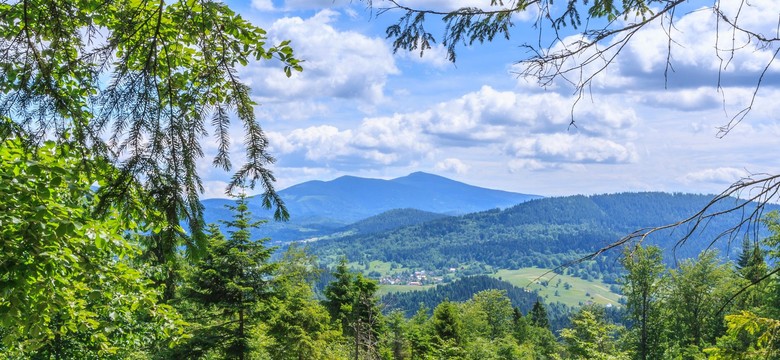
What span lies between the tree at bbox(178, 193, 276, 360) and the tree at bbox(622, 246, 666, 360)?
24.3m

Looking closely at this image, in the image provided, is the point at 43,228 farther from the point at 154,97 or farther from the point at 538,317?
the point at 538,317

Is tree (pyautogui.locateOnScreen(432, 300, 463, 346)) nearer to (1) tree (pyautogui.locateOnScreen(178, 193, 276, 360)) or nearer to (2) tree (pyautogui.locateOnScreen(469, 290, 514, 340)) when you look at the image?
(1) tree (pyautogui.locateOnScreen(178, 193, 276, 360))

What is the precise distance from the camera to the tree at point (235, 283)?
15188 millimetres

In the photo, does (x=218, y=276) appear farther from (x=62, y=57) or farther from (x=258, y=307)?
(x=62, y=57)

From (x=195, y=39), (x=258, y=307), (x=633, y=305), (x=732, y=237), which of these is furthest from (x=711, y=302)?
(x=195, y=39)

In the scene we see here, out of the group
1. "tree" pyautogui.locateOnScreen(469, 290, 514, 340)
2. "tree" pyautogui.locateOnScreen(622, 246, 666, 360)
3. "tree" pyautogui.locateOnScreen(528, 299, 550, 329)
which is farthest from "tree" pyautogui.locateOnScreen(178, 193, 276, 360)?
"tree" pyautogui.locateOnScreen(528, 299, 550, 329)

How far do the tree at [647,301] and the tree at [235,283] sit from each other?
24.3 m

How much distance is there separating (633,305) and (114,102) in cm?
3469

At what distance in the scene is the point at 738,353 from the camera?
633 centimetres

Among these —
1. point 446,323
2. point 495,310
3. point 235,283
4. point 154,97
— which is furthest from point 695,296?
point 154,97

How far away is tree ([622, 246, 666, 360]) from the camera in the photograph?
30.5m

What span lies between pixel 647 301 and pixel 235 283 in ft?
90.5

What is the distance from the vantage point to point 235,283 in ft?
49.2

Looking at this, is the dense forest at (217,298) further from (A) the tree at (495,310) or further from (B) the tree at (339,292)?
(A) the tree at (495,310)
